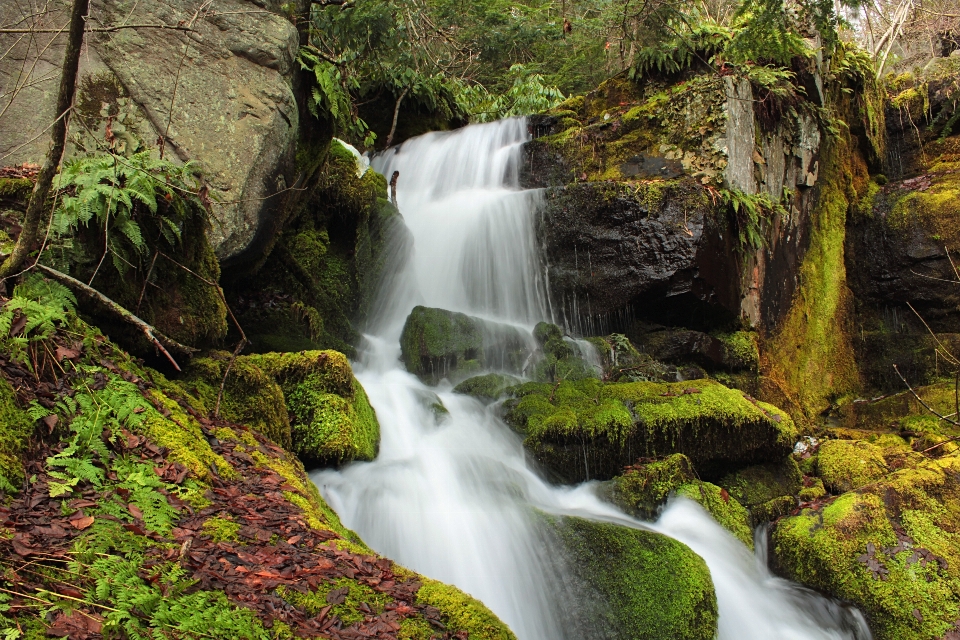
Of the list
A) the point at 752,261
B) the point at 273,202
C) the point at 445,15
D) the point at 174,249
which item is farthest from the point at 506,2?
the point at 174,249

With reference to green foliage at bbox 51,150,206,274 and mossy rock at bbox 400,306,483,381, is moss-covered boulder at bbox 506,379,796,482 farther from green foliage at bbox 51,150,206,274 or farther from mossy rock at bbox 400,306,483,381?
green foliage at bbox 51,150,206,274

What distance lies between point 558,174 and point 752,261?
12.5 ft

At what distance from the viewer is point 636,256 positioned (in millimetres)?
9578

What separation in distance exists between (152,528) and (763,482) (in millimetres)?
6479

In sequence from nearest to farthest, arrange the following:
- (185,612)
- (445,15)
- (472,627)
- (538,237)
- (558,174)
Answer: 1. (185,612)
2. (472,627)
3. (538,237)
4. (558,174)
5. (445,15)

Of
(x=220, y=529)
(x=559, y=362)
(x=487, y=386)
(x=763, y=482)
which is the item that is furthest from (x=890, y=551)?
(x=220, y=529)

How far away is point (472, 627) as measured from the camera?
287 cm

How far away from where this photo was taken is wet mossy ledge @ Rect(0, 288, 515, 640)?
7.54ft

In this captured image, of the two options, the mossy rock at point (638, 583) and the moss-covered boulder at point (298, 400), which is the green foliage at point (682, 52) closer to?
the moss-covered boulder at point (298, 400)

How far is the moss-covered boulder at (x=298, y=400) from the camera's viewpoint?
15.9 ft

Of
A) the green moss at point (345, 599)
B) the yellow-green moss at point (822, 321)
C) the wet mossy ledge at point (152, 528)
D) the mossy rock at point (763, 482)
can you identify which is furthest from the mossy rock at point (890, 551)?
the green moss at point (345, 599)

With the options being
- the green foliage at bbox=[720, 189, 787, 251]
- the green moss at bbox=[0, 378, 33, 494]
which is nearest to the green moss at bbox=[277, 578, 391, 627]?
the green moss at bbox=[0, 378, 33, 494]

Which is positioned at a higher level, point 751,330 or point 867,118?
point 867,118

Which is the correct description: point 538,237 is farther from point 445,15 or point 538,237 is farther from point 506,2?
point 506,2
